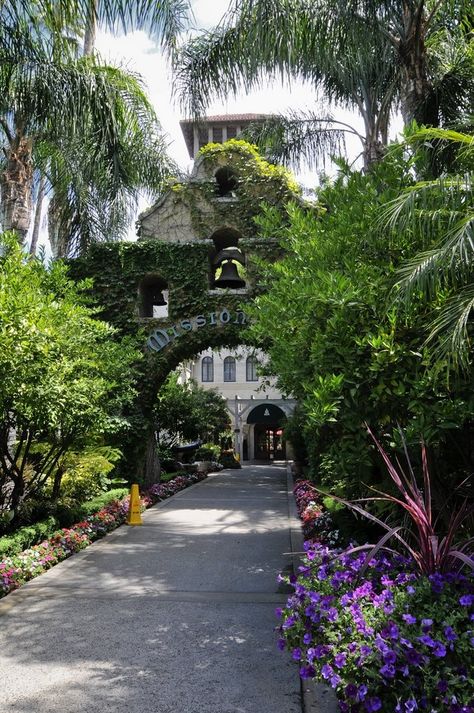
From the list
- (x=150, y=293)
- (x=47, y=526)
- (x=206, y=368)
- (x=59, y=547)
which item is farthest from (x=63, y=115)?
(x=206, y=368)

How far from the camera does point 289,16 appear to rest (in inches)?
367

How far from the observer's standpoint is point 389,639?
3.20 m

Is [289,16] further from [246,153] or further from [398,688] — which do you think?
[398,688]

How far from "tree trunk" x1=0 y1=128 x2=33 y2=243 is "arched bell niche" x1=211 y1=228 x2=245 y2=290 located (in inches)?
194

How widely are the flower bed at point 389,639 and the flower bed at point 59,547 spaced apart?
158 inches

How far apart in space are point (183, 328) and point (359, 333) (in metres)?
9.96

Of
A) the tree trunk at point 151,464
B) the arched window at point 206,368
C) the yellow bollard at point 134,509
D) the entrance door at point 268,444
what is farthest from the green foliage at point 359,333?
the entrance door at point 268,444

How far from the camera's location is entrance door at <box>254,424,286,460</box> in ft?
147

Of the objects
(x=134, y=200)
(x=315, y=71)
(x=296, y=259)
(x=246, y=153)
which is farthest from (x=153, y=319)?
(x=296, y=259)

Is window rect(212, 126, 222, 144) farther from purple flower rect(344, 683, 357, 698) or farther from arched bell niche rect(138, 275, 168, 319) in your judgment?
purple flower rect(344, 683, 357, 698)

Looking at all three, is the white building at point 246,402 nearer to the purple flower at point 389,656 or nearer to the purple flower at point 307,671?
the purple flower at point 307,671

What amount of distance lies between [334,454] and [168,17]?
332 inches

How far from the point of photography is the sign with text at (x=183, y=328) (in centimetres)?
1462

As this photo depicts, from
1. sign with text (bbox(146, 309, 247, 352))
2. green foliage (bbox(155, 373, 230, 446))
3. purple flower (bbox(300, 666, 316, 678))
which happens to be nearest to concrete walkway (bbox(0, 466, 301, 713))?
purple flower (bbox(300, 666, 316, 678))
